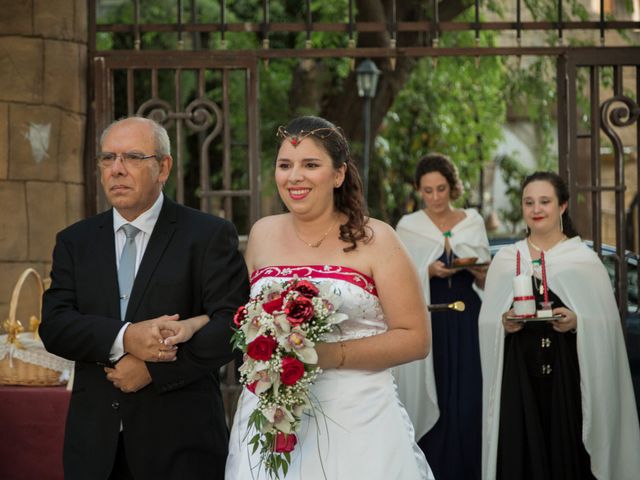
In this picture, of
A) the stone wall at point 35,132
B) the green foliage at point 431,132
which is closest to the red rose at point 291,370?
the stone wall at point 35,132

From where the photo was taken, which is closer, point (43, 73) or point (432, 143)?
point (43, 73)

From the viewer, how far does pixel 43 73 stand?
23.1ft

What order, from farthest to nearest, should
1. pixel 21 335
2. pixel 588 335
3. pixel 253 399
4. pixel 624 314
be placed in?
pixel 624 314
pixel 588 335
pixel 21 335
pixel 253 399

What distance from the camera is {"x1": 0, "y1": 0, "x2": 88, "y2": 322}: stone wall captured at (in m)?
6.90

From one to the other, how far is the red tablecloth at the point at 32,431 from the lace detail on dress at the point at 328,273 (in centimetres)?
207

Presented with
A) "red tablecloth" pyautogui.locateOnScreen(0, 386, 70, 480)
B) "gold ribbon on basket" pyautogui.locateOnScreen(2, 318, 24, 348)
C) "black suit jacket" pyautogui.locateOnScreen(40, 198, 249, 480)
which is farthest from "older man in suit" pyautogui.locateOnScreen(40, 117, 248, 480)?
"red tablecloth" pyautogui.locateOnScreen(0, 386, 70, 480)

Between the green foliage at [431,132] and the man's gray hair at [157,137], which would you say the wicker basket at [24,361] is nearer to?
the man's gray hair at [157,137]

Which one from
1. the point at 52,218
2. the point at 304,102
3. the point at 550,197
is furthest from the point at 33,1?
the point at 304,102

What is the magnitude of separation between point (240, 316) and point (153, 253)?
48 cm

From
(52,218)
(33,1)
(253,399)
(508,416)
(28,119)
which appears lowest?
(508,416)

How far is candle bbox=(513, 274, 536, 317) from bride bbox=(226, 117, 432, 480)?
1806 millimetres

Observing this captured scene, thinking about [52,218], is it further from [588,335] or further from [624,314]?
Result: [624,314]

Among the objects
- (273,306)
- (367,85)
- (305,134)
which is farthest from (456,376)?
(367,85)

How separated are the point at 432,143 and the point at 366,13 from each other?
250 inches
